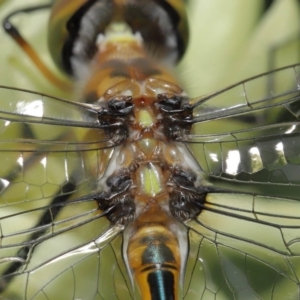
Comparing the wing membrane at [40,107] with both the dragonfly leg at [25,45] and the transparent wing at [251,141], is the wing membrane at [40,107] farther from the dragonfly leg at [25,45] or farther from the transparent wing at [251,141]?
the dragonfly leg at [25,45]

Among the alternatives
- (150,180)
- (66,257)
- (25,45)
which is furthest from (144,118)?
(25,45)

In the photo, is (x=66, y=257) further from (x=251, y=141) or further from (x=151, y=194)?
(x=251, y=141)

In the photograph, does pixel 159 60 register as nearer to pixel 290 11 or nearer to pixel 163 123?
pixel 163 123

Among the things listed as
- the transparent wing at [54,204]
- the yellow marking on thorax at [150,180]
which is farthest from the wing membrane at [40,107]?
the yellow marking on thorax at [150,180]

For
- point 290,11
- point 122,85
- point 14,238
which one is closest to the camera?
point 14,238

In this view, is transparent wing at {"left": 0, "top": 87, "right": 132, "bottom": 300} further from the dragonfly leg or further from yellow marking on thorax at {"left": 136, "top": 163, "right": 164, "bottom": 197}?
the dragonfly leg

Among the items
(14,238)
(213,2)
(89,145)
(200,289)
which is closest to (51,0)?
(213,2)

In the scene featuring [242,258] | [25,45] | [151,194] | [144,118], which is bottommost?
[242,258]
